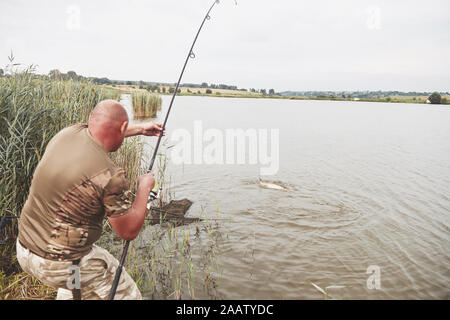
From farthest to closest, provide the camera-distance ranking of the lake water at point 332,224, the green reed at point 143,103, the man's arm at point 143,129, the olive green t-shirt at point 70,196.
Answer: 1. the green reed at point 143,103
2. the lake water at point 332,224
3. the man's arm at point 143,129
4. the olive green t-shirt at point 70,196

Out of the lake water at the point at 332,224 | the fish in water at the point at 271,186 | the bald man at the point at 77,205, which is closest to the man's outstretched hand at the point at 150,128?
the bald man at the point at 77,205

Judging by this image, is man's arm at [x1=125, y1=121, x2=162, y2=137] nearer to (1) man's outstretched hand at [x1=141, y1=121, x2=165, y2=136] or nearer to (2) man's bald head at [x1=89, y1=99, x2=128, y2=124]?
(1) man's outstretched hand at [x1=141, y1=121, x2=165, y2=136]

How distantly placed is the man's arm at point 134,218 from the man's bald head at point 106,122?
17.6 inches

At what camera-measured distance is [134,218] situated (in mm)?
2479

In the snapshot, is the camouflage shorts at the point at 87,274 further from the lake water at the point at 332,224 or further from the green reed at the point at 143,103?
the green reed at the point at 143,103

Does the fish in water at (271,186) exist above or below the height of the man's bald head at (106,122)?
below

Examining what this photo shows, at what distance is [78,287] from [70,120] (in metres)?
3.11

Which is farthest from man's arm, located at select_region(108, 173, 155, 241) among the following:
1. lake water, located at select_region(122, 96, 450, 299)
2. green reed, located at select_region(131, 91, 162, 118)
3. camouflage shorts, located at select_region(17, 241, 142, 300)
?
green reed, located at select_region(131, 91, 162, 118)

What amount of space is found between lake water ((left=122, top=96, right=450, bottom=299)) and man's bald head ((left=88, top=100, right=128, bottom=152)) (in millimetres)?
2687

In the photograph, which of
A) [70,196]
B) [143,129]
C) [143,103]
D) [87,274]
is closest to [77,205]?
[70,196]

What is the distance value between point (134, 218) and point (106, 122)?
79 centimetres

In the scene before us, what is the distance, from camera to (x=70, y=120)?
488cm

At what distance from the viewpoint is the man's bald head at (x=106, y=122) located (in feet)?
8.14

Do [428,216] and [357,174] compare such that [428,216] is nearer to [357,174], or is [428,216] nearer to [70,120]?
[357,174]
